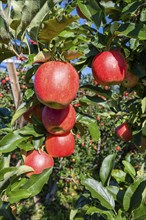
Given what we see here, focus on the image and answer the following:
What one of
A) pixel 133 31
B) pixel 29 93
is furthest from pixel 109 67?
pixel 29 93

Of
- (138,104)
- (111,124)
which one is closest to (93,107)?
(111,124)

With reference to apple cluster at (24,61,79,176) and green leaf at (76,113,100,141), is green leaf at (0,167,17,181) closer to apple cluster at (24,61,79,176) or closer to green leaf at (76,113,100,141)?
apple cluster at (24,61,79,176)

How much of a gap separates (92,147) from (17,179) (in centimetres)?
320

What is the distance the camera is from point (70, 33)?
901 mm

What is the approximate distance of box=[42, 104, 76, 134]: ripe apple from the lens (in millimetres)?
947

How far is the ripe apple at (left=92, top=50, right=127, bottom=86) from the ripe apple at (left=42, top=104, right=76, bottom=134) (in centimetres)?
15

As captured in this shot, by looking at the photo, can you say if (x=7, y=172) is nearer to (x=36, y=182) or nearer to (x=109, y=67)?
(x=36, y=182)

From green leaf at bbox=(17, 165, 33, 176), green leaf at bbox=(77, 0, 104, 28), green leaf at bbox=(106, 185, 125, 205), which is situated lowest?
green leaf at bbox=(106, 185, 125, 205)

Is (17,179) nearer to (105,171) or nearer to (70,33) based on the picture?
(105,171)

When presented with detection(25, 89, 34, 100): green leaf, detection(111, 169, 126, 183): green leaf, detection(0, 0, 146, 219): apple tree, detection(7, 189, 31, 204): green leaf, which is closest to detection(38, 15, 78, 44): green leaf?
detection(0, 0, 146, 219): apple tree

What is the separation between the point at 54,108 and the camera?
89cm

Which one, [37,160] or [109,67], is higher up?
[109,67]

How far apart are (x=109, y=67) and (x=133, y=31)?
13 centimetres

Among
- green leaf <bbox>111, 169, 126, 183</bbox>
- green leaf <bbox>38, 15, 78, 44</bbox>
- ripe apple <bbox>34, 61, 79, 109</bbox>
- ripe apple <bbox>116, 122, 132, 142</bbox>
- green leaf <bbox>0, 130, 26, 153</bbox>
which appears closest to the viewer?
green leaf <bbox>38, 15, 78, 44</bbox>
